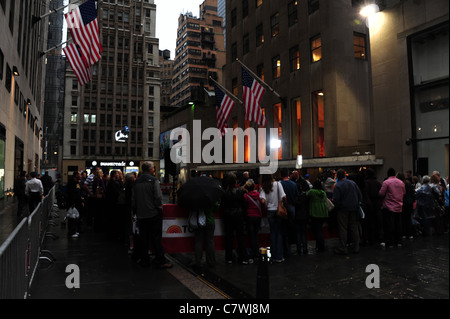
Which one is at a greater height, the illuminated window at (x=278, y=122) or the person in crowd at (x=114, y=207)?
the illuminated window at (x=278, y=122)

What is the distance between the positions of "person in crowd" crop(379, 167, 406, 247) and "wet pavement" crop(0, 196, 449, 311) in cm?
57

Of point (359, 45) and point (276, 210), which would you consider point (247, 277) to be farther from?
point (359, 45)

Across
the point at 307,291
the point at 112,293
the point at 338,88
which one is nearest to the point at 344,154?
the point at 338,88

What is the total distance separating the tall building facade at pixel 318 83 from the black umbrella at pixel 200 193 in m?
14.9

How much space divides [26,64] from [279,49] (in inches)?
838

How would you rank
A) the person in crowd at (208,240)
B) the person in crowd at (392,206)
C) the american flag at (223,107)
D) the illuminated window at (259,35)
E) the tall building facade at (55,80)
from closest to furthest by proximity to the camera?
the person in crowd at (208,240) → the person in crowd at (392,206) → the american flag at (223,107) → the illuminated window at (259,35) → the tall building facade at (55,80)

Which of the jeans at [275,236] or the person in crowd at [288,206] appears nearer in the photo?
the jeans at [275,236]

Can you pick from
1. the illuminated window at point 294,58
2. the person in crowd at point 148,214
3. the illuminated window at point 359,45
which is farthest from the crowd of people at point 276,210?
the illuminated window at point 294,58

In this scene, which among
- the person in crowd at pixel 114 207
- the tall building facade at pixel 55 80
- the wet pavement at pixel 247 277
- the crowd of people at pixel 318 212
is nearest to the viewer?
the wet pavement at pixel 247 277

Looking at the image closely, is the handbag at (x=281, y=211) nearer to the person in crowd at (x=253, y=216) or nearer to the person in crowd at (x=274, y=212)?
the person in crowd at (x=274, y=212)

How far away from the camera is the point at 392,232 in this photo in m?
8.88

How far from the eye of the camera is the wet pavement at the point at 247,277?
5129mm

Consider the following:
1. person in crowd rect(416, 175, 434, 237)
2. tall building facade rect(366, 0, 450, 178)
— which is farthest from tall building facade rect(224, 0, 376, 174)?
person in crowd rect(416, 175, 434, 237)
